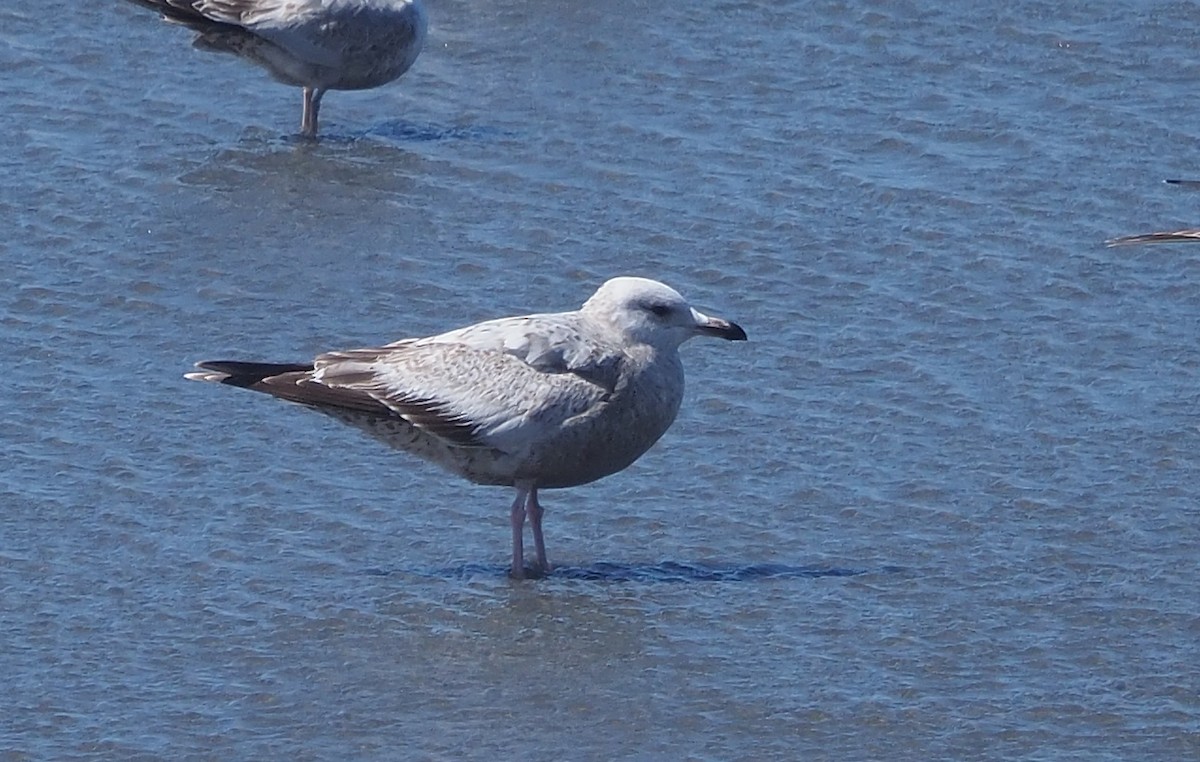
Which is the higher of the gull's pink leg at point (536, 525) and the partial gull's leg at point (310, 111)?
the partial gull's leg at point (310, 111)

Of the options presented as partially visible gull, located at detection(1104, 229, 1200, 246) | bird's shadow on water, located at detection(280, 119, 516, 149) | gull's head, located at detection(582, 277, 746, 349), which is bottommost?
bird's shadow on water, located at detection(280, 119, 516, 149)

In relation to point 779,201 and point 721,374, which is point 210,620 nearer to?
point 721,374

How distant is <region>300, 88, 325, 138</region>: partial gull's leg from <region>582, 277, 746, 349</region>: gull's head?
4862 millimetres

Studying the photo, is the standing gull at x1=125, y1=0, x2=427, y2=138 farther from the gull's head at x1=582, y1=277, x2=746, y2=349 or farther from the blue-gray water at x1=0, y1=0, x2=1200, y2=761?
the gull's head at x1=582, y1=277, x2=746, y2=349

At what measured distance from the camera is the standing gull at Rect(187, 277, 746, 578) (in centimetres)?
834

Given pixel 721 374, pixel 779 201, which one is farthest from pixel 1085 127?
pixel 721 374

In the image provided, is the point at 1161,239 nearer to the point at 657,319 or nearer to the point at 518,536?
the point at 657,319

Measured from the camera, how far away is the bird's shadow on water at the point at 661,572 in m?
8.20

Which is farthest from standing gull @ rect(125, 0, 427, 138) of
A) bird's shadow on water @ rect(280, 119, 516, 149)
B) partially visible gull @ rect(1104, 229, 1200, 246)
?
partially visible gull @ rect(1104, 229, 1200, 246)

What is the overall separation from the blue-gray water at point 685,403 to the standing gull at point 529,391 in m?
0.30

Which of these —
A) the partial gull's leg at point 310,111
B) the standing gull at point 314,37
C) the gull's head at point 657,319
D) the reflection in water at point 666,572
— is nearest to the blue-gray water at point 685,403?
the reflection in water at point 666,572

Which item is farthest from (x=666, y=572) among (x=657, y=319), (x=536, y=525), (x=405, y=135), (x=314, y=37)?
(x=314, y=37)

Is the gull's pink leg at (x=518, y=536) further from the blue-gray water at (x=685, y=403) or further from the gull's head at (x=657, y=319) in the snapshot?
the gull's head at (x=657, y=319)

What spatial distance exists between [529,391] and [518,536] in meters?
0.47
